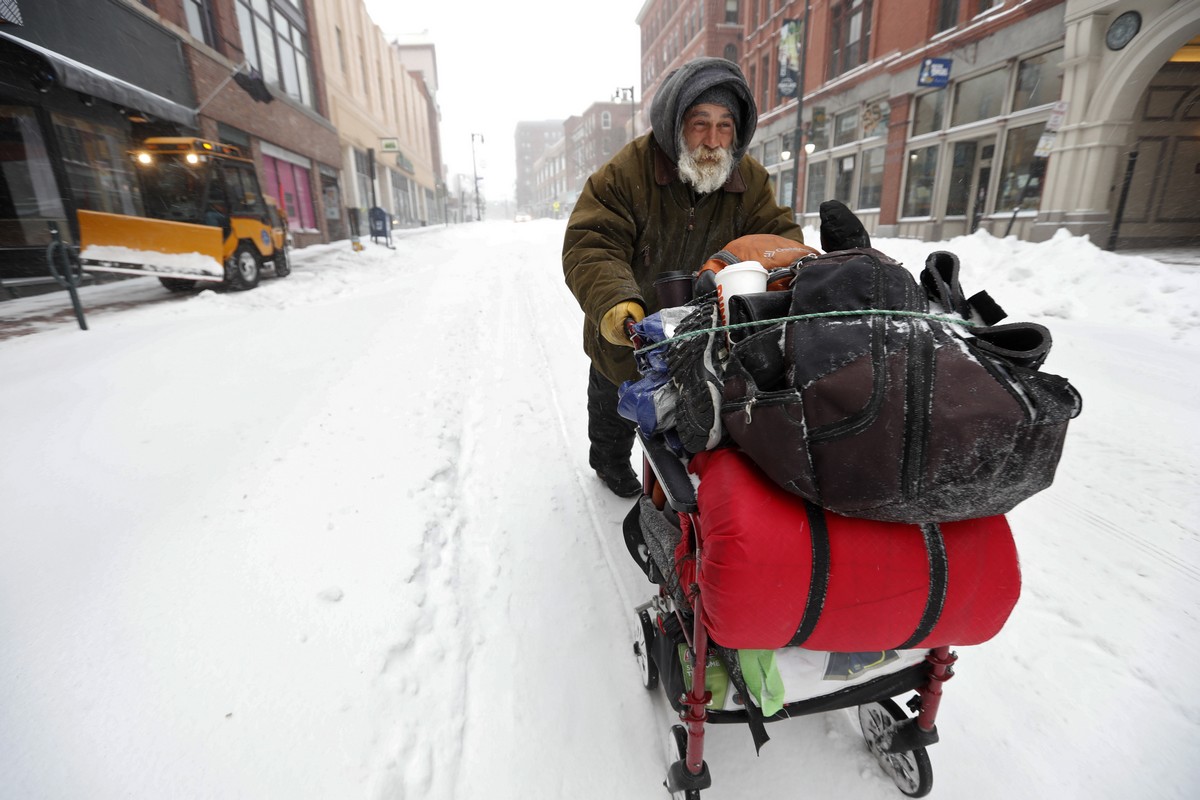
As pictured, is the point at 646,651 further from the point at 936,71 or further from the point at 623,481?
the point at 936,71

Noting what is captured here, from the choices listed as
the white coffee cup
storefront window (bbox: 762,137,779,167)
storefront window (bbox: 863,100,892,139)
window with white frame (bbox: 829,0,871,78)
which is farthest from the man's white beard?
storefront window (bbox: 762,137,779,167)

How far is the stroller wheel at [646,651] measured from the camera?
6.14 feet

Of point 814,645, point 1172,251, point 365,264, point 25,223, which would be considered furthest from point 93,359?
point 1172,251

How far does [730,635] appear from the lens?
3.89ft

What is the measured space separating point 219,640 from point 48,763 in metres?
0.52

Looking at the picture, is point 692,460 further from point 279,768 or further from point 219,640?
point 219,640

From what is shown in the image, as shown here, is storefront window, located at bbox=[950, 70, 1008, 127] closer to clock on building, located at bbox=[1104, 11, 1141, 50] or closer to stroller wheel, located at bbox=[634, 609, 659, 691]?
clock on building, located at bbox=[1104, 11, 1141, 50]

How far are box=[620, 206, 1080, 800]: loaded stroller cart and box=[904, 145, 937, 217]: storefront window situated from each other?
17.8 metres

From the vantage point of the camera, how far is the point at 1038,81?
12.2 metres

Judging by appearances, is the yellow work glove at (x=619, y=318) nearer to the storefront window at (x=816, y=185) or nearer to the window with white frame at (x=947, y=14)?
the window with white frame at (x=947, y=14)

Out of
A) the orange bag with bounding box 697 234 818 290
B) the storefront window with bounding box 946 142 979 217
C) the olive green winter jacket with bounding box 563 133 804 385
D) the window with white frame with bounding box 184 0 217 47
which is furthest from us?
the storefront window with bounding box 946 142 979 217

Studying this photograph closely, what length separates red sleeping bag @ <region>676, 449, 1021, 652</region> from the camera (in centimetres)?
114

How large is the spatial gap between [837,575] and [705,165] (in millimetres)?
1781

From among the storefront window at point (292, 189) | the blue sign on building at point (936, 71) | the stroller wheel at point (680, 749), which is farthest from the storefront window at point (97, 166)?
the blue sign on building at point (936, 71)
